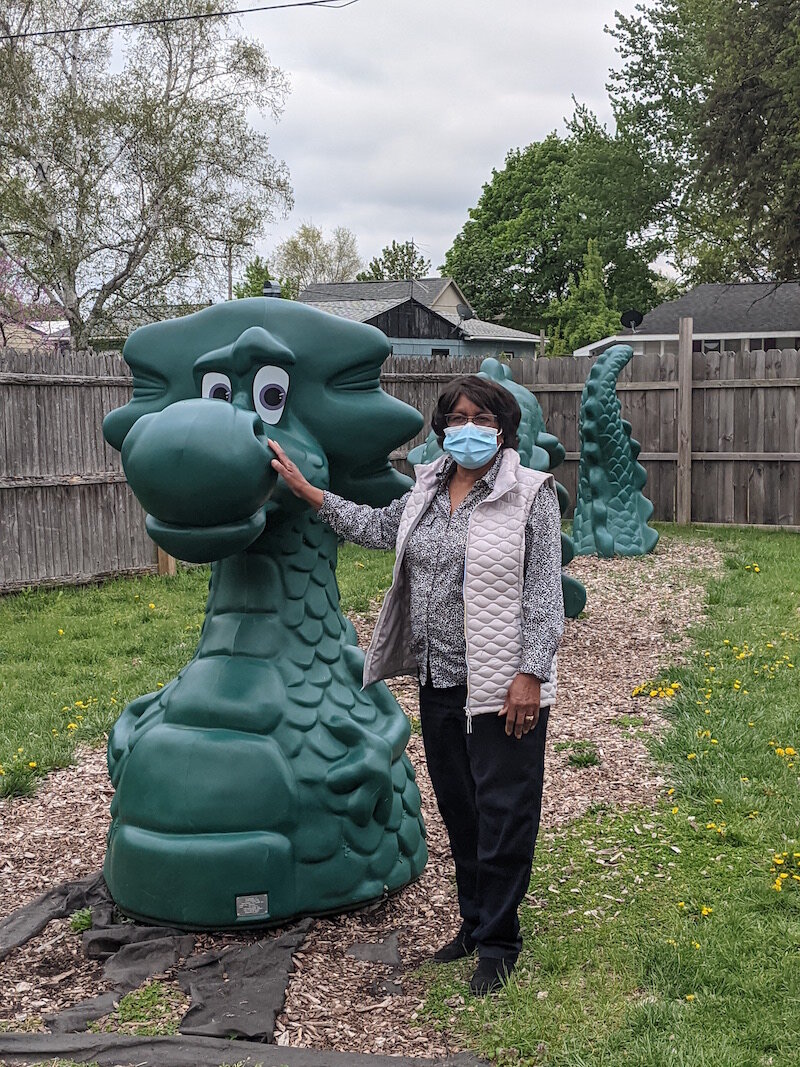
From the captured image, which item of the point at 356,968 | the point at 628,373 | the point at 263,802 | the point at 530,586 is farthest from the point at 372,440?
the point at 628,373

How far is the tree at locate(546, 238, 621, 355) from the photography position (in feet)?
121

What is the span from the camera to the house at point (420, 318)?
129 feet

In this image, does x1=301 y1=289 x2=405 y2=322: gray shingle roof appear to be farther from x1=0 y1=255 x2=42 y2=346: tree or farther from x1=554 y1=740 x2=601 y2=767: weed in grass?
x1=554 y1=740 x2=601 y2=767: weed in grass

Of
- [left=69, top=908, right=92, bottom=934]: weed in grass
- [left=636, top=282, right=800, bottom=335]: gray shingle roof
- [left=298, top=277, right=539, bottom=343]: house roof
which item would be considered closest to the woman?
[left=69, top=908, right=92, bottom=934]: weed in grass

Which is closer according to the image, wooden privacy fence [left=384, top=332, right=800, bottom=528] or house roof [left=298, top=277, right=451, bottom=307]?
wooden privacy fence [left=384, top=332, right=800, bottom=528]

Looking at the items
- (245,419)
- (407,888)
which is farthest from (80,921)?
(245,419)

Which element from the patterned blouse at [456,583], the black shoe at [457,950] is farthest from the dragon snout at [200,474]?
the black shoe at [457,950]

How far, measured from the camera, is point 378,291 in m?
45.4

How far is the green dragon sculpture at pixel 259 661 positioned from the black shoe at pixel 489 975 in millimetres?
484

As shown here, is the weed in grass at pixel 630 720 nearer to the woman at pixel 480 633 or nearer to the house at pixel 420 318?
the woman at pixel 480 633

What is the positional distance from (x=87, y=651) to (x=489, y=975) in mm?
4908

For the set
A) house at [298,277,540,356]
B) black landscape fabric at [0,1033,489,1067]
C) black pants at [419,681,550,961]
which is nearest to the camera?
black landscape fabric at [0,1033,489,1067]

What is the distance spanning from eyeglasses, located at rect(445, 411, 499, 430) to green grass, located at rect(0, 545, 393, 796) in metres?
2.88

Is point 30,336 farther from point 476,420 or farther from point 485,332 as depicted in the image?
point 476,420
